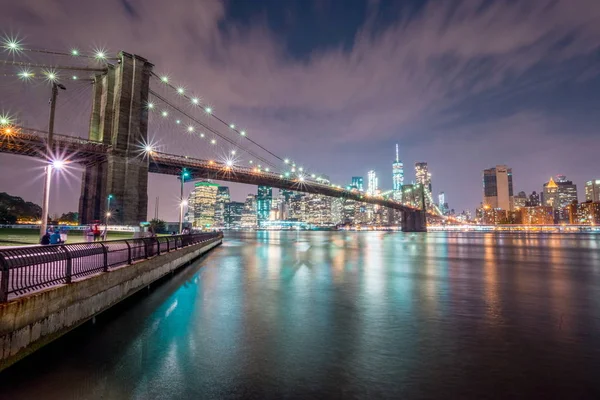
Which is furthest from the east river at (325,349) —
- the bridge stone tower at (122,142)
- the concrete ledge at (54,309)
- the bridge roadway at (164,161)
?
the bridge stone tower at (122,142)

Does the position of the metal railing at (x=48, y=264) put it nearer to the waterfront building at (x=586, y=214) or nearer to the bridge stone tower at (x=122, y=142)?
the bridge stone tower at (x=122, y=142)

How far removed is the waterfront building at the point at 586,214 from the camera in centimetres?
17638

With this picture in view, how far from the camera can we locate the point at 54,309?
6941 millimetres

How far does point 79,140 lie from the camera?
3834 cm

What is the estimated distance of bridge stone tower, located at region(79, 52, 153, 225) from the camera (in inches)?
1416

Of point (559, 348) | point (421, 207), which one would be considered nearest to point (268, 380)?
point (559, 348)

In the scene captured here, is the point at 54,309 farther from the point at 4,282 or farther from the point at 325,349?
the point at 325,349

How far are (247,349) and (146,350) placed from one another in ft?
6.13

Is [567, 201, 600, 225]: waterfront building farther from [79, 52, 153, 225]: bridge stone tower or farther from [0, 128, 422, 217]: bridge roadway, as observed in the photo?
[79, 52, 153, 225]: bridge stone tower

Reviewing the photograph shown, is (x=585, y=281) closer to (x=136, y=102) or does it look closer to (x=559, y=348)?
(x=559, y=348)

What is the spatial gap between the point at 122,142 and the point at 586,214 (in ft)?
738

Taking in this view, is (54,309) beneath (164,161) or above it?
beneath

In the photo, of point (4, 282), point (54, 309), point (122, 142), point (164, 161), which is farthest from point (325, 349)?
point (164, 161)

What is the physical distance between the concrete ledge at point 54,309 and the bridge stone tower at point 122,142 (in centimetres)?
2679
